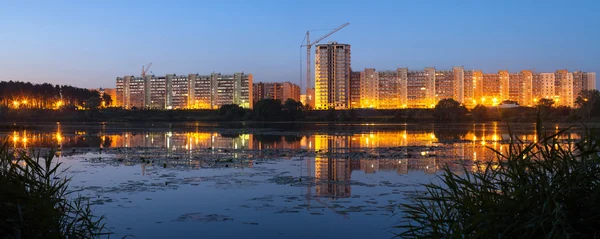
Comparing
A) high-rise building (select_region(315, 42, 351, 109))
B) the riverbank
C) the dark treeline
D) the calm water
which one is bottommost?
the calm water

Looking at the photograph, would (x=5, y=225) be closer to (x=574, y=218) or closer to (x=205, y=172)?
(x=574, y=218)

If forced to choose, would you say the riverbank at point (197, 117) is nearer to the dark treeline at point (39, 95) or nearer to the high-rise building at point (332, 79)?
the dark treeline at point (39, 95)

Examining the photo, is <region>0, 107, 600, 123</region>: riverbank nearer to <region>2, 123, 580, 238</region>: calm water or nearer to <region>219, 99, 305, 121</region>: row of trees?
<region>219, 99, 305, 121</region>: row of trees

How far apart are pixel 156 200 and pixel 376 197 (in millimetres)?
4905

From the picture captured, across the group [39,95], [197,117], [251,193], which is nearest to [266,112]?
[197,117]

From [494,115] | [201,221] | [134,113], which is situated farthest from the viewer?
[134,113]

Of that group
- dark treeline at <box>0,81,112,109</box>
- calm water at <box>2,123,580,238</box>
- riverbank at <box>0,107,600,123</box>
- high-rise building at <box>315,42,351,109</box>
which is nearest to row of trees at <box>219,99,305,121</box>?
riverbank at <box>0,107,600,123</box>

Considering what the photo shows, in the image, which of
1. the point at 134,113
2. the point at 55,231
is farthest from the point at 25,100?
the point at 55,231

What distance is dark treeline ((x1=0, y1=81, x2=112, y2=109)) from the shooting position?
135 metres

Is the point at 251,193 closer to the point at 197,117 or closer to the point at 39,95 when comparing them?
the point at 197,117

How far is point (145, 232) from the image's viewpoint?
31.1 ft

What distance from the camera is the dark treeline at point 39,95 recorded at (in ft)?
442

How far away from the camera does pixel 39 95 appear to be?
142 m

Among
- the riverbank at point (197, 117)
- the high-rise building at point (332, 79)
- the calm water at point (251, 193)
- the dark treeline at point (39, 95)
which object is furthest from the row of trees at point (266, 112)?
the calm water at point (251, 193)
